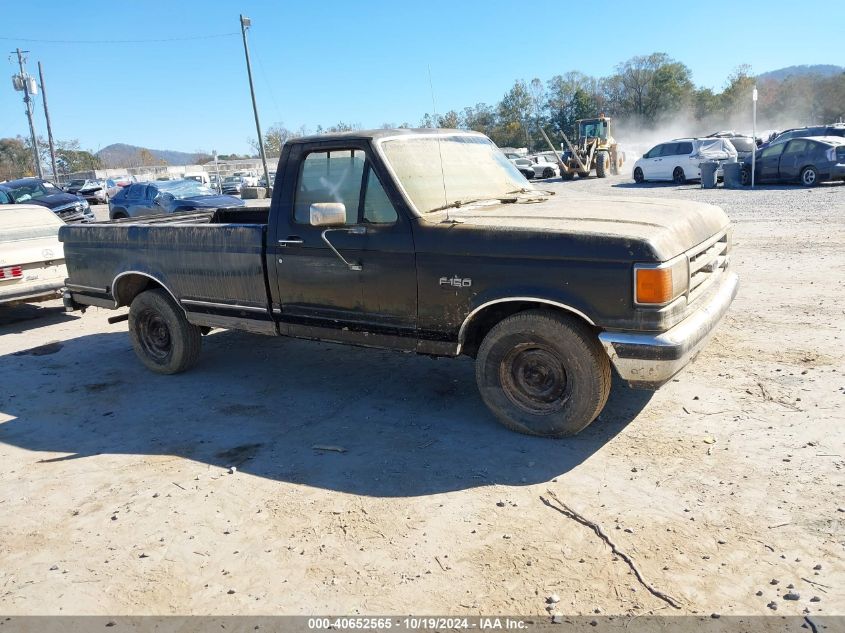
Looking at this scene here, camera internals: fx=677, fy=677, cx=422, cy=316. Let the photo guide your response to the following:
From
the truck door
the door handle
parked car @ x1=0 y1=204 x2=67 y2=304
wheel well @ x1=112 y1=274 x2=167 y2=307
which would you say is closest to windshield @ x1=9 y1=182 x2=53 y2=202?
parked car @ x1=0 y1=204 x2=67 y2=304

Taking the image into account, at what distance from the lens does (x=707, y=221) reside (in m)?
4.67

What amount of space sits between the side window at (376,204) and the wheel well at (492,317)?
886mm

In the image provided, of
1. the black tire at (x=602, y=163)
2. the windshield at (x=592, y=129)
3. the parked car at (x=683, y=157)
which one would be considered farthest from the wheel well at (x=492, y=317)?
the windshield at (x=592, y=129)

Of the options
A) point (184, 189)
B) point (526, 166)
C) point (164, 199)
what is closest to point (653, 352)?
point (164, 199)

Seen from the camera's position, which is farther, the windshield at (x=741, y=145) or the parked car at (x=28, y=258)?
the windshield at (x=741, y=145)

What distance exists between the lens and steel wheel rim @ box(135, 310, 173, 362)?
632 centimetres

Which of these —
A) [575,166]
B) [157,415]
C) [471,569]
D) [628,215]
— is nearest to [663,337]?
[628,215]

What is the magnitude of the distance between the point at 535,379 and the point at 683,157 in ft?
74.8

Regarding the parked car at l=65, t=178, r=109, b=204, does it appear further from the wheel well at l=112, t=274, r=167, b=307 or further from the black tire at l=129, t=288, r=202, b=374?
the black tire at l=129, t=288, r=202, b=374

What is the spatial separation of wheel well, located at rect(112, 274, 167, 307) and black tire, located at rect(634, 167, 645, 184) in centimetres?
2322

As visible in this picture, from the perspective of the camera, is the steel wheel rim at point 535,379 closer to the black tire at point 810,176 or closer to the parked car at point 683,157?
the black tire at point 810,176

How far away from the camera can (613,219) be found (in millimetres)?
4199

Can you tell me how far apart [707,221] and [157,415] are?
436cm

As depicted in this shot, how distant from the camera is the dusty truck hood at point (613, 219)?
389cm
